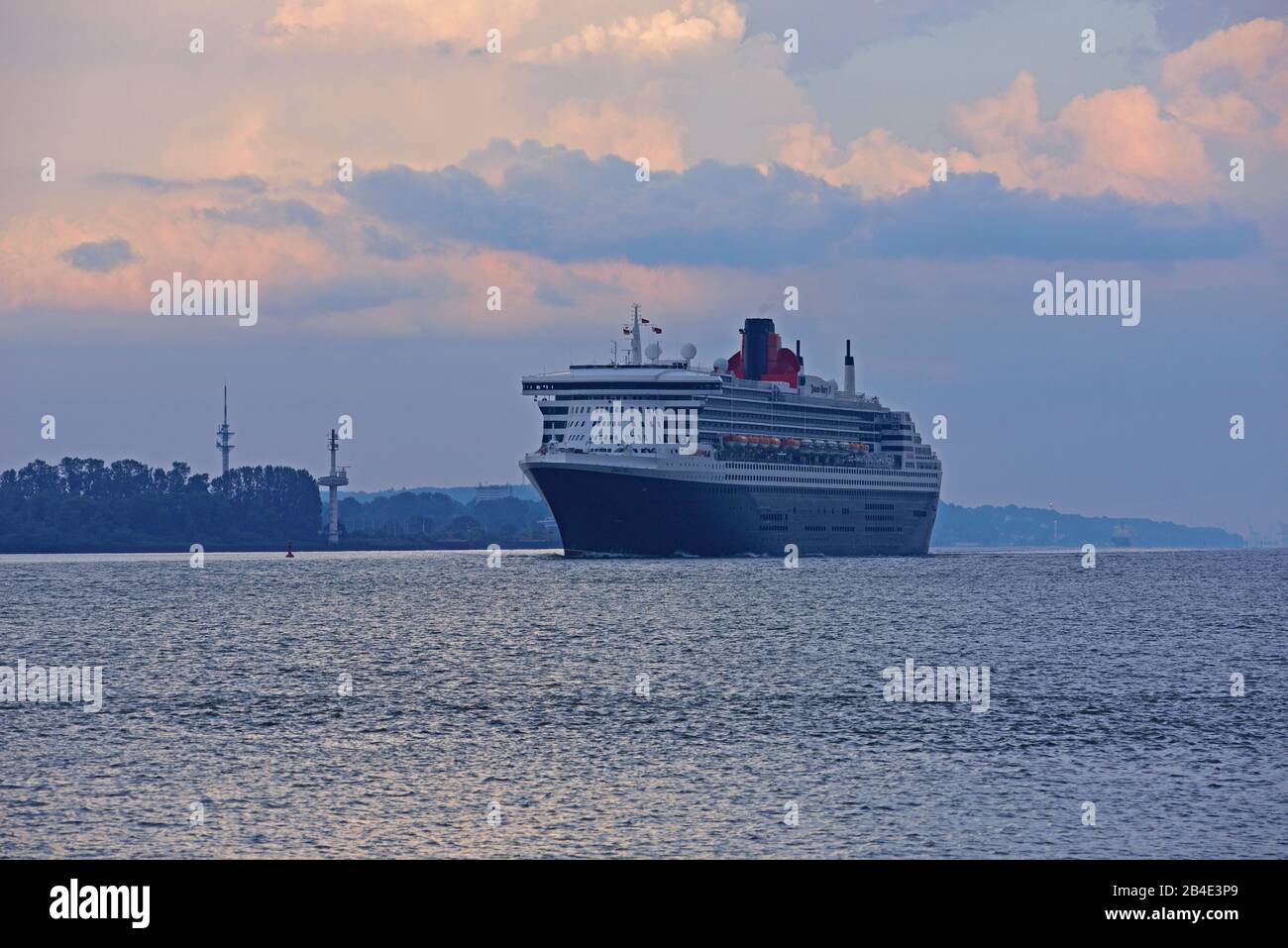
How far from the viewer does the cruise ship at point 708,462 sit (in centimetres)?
14188

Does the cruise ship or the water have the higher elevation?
the cruise ship

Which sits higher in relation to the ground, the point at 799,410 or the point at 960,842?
the point at 799,410

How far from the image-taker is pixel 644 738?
41219 mm

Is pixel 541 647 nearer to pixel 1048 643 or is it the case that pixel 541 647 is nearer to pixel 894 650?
pixel 894 650

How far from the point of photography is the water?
96.5 feet

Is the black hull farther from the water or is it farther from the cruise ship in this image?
the water

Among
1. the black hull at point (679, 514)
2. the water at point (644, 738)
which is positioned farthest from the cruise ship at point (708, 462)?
the water at point (644, 738)

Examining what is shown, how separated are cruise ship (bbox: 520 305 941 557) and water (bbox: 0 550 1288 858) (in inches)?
2026

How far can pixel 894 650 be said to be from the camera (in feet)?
220

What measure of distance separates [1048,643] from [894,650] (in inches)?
324

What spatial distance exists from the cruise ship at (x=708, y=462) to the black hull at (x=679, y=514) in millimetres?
145

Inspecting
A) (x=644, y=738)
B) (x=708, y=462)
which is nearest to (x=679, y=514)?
(x=708, y=462)

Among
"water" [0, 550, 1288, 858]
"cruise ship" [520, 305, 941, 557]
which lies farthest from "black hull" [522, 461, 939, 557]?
"water" [0, 550, 1288, 858]
